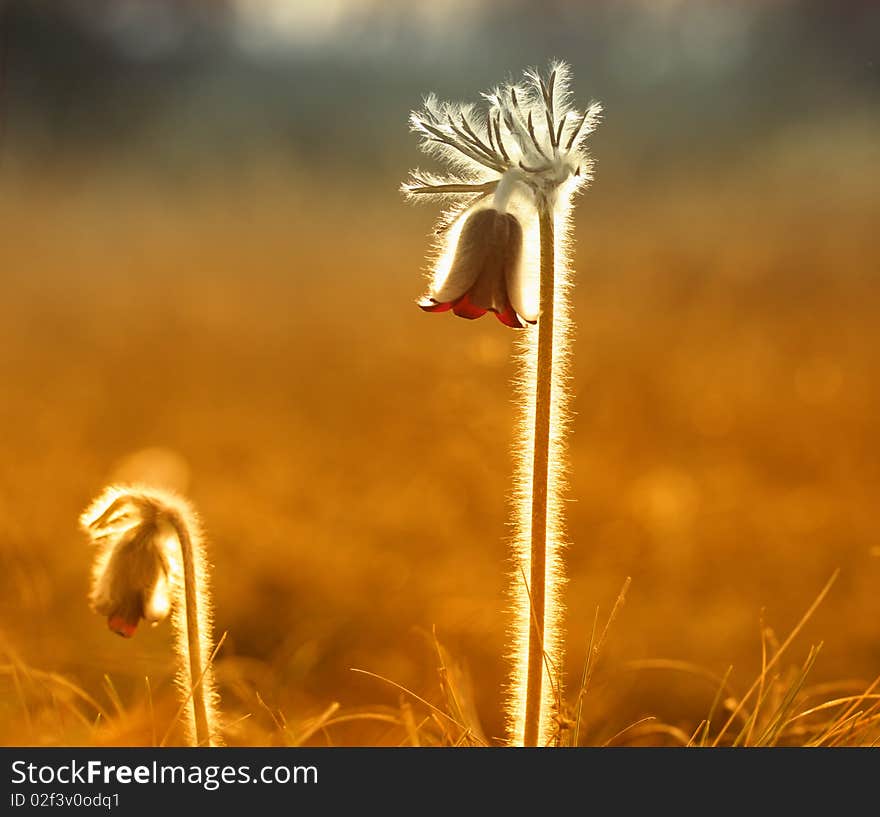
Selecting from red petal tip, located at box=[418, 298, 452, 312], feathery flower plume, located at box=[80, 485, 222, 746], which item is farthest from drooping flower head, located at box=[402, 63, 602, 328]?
feathery flower plume, located at box=[80, 485, 222, 746]

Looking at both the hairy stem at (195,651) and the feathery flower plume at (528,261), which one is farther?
the hairy stem at (195,651)

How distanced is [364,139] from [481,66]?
42.6 inches

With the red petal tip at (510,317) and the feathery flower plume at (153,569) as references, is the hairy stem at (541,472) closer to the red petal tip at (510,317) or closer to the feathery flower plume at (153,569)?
the red petal tip at (510,317)

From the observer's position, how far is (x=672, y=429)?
283 centimetres

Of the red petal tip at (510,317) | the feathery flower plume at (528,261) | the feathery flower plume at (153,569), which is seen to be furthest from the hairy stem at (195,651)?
the red petal tip at (510,317)

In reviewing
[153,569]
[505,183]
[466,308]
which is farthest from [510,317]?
[153,569]

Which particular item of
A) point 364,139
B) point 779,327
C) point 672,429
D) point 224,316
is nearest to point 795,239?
point 779,327

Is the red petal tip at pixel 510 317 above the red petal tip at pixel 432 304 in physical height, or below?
below

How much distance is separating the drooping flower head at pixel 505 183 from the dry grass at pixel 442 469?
64cm

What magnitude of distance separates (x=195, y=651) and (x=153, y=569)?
0.45 feet

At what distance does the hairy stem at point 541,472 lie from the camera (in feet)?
3.62

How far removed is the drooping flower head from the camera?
1.14 metres

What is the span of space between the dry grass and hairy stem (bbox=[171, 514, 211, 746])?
0.25m
